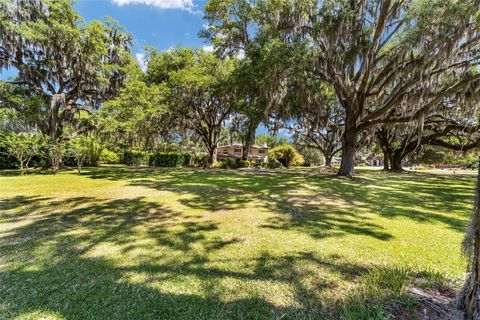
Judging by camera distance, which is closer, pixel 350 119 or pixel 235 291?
pixel 235 291

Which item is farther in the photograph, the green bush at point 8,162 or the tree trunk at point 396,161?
the tree trunk at point 396,161

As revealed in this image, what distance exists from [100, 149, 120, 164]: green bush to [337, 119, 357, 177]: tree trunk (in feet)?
71.1

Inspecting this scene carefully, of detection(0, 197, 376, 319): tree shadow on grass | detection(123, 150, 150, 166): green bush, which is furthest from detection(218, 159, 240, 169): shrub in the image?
detection(0, 197, 376, 319): tree shadow on grass

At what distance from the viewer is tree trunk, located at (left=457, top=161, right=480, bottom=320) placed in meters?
1.62

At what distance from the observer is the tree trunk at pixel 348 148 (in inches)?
479

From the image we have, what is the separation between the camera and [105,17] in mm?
14992

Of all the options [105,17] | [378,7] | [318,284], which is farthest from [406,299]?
[105,17]

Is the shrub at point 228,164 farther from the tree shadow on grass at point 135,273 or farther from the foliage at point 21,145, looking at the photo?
the tree shadow on grass at point 135,273

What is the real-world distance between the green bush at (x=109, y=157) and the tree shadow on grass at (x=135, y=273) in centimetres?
2089

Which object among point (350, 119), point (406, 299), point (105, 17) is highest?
point (105, 17)

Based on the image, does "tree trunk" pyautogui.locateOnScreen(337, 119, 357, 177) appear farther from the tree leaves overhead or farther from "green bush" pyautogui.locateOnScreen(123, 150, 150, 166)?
"green bush" pyautogui.locateOnScreen(123, 150, 150, 166)

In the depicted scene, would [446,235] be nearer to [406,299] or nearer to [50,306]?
[406,299]

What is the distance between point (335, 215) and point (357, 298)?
3.00 meters

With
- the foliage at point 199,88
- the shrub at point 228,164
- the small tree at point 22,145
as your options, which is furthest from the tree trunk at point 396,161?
the small tree at point 22,145
